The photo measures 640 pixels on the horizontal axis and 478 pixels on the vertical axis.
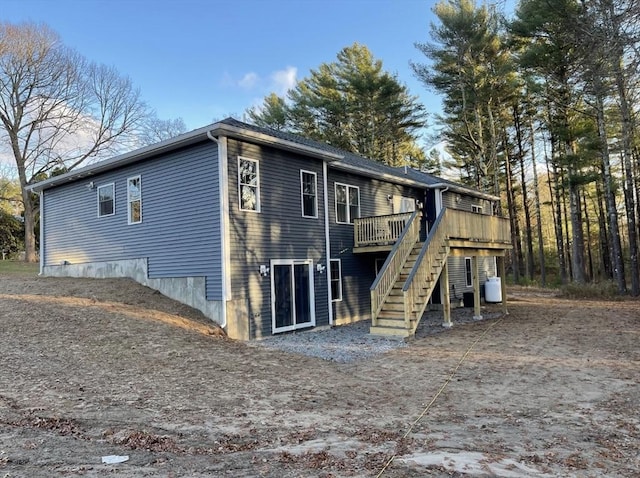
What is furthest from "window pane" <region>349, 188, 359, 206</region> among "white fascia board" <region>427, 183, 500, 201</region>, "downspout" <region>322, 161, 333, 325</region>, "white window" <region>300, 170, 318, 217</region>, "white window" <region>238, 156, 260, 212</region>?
"white fascia board" <region>427, 183, 500, 201</region>

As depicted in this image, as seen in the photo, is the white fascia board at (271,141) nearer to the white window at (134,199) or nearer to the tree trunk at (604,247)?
the white window at (134,199)

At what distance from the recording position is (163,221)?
40.2 feet

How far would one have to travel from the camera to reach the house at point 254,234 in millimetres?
11102

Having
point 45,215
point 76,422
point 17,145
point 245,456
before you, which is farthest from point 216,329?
point 17,145

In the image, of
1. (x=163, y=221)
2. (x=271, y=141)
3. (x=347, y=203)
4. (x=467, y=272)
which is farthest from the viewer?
(x=467, y=272)

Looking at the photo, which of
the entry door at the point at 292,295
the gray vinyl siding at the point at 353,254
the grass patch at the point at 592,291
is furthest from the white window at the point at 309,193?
the grass patch at the point at 592,291

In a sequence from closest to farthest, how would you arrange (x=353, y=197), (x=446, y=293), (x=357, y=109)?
1. (x=446, y=293)
2. (x=353, y=197)
3. (x=357, y=109)

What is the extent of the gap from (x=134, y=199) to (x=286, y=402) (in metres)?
9.35

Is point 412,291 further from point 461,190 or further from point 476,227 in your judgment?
point 461,190

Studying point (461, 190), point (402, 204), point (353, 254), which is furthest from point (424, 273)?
point (461, 190)

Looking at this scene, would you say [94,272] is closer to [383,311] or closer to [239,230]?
[239,230]

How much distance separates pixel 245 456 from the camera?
400 cm

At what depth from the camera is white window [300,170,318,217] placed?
43.5ft

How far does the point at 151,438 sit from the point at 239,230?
714 centimetres
